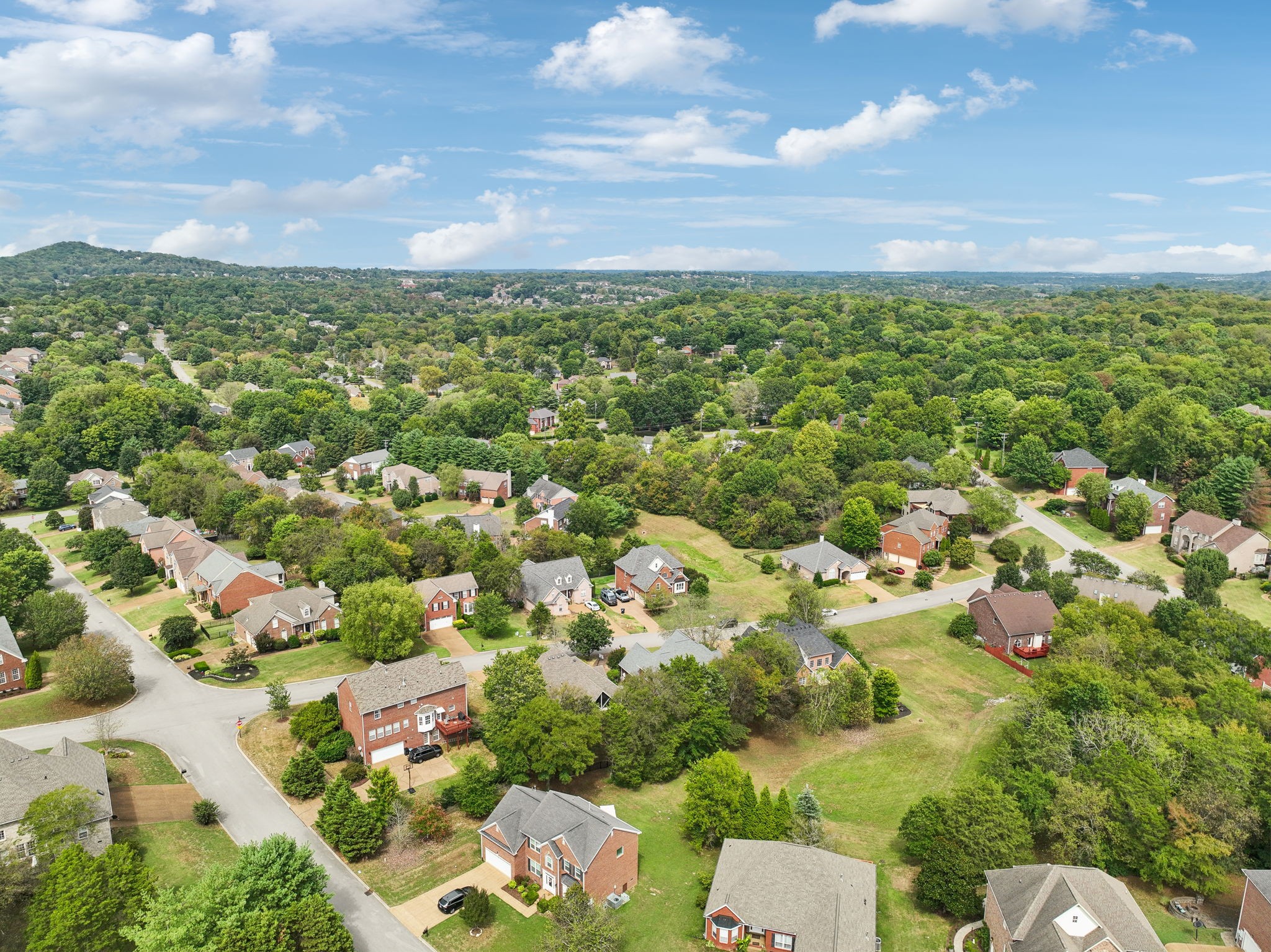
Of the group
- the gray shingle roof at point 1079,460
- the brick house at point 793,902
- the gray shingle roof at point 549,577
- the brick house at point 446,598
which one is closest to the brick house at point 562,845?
the brick house at point 793,902

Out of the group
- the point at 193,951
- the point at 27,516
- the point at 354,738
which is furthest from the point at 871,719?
the point at 27,516

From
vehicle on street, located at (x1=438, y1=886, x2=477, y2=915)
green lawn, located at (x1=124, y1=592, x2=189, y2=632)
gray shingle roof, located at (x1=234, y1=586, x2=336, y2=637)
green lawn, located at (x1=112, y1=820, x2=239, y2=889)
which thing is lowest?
vehicle on street, located at (x1=438, y1=886, x2=477, y2=915)

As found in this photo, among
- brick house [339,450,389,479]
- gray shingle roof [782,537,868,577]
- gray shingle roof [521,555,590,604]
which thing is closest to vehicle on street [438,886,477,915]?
gray shingle roof [521,555,590,604]

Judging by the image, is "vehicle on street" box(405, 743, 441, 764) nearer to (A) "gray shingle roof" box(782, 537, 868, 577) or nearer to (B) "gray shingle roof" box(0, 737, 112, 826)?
(B) "gray shingle roof" box(0, 737, 112, 826)

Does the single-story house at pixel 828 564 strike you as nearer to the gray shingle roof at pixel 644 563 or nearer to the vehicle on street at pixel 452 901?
the gray shingle roof at pixel 644 563

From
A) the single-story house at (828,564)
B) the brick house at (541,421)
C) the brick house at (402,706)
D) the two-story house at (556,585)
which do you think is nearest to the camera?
the brick house at (402,706)

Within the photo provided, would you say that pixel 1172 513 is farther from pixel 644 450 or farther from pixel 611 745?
pixel 611 745
